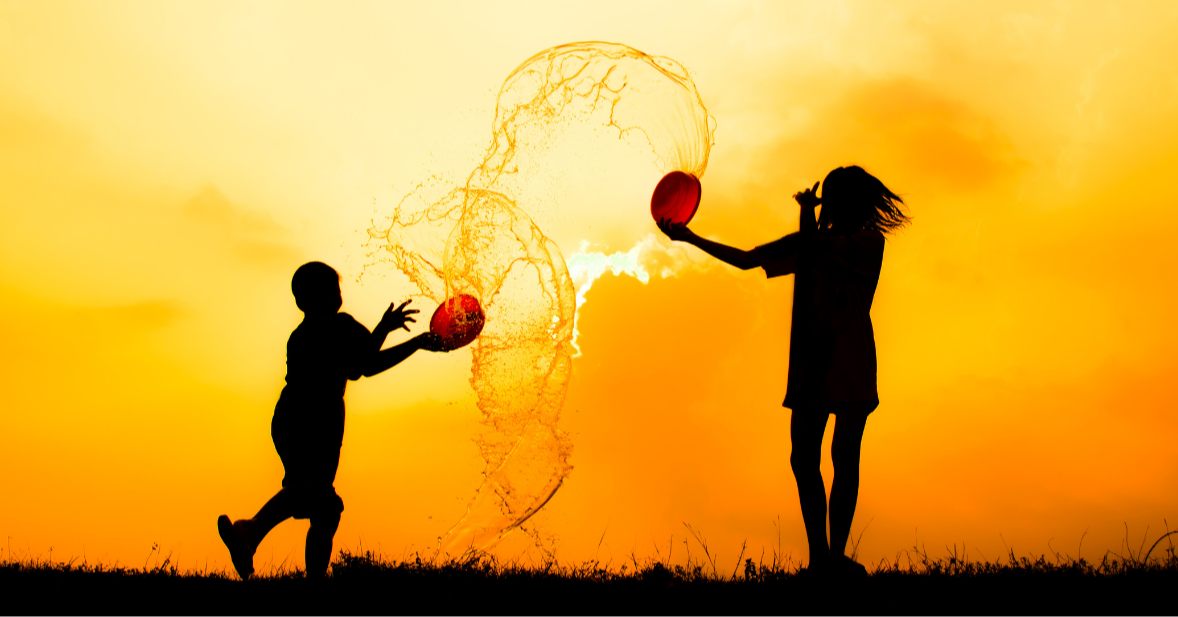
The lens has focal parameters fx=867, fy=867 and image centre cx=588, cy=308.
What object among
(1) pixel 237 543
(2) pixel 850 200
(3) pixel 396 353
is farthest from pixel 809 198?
(1) pixel 237 543

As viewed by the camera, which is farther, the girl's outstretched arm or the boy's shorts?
the girl's outstretched arm

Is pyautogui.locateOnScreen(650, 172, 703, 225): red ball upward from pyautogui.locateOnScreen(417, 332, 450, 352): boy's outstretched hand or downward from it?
upward

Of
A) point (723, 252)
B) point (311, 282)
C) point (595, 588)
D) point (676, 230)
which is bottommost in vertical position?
point (595, 588)

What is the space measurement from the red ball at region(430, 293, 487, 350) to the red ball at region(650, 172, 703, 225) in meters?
1.40

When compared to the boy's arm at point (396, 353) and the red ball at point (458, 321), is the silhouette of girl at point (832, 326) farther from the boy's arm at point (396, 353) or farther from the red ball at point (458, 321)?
the boy's arm at point (396, 353)

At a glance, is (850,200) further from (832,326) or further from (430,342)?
(430,342)

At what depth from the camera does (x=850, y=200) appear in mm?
5207

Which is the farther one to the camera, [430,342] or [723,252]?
[430,342]

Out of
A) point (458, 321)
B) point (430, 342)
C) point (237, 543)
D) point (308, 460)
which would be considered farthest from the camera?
point (458, 321)

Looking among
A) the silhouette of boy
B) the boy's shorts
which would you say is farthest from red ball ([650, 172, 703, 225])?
the boy's shorts

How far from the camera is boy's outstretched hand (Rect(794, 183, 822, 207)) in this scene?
5281 mm

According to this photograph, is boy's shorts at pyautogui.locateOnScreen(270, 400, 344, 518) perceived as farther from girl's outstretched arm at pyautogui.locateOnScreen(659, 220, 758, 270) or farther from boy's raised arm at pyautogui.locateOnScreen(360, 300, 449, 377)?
girl's outstretched arm at pyautogui.locateOnScreen(659, 220, 758, 270)

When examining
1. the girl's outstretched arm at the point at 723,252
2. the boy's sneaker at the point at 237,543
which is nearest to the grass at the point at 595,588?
the boy's sneaker at the point at 237,543

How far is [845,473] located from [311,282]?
3320 millimetres
